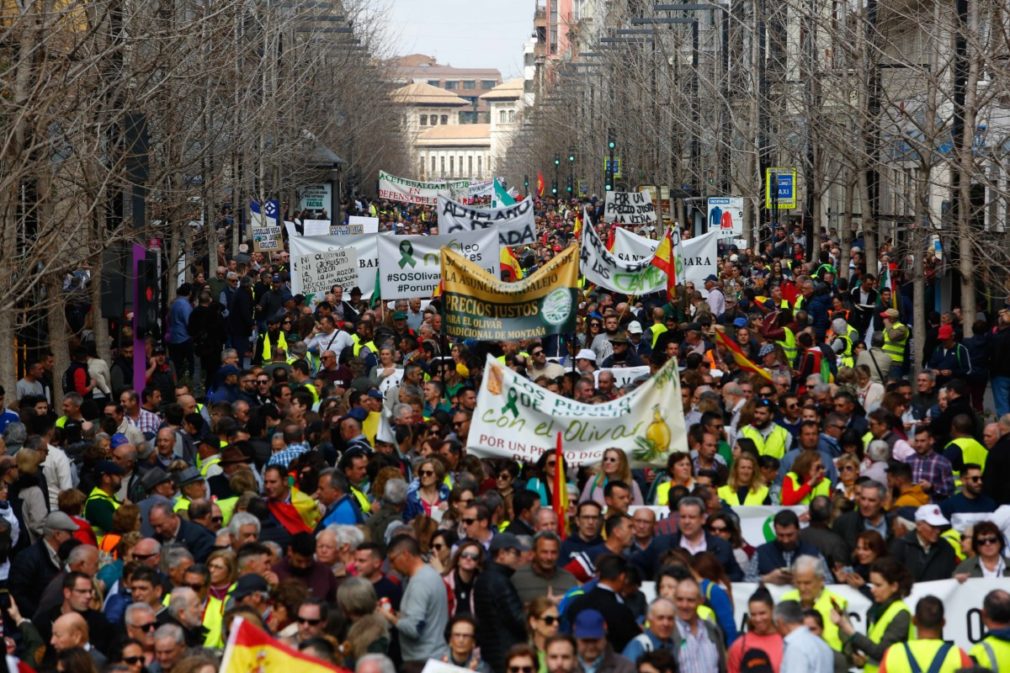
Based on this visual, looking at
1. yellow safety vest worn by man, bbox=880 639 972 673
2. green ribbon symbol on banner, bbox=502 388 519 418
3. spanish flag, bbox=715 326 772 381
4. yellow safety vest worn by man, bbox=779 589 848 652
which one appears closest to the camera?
yellow safety vest worn by man, bbox=880 639 972 673

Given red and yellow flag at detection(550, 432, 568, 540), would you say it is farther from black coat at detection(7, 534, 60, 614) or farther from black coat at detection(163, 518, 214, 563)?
black coat at detection(7, 534, 60, 614)

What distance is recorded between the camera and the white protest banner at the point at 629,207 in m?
42.6

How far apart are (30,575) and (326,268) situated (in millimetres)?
14420

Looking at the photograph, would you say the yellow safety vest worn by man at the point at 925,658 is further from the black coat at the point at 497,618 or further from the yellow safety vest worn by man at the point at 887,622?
the black coat at the point at 497,618

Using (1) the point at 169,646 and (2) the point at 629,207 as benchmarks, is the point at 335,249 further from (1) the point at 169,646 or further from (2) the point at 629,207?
(2) the point at 629,207

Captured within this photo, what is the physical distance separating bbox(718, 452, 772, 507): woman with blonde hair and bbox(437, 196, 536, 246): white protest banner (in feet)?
56.4

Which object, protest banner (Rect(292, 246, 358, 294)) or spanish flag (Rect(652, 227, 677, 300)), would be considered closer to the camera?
spanish flag (Rect(652, 227, 677, 300))

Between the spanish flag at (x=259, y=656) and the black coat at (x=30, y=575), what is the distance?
3362 millimetres

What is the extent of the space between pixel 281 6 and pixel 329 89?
1419 centimetres

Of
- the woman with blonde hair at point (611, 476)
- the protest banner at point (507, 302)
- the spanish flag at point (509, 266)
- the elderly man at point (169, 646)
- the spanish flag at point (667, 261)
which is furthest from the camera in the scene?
the spanish flag at point (509, 266)

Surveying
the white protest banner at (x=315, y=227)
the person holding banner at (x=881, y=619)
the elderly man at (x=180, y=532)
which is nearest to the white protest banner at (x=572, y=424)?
the elderly man at (x=180, y=532)

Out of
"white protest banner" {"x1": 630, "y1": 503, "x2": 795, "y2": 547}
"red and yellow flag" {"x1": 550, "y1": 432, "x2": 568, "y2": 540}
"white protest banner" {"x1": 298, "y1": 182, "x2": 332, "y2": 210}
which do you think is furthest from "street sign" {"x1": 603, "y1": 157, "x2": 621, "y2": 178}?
"white protest banner" {"x1": 630, "y1": 503, "x2": 795, "y2": 547}

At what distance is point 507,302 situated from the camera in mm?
18234

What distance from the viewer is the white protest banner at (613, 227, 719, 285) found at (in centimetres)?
2831
